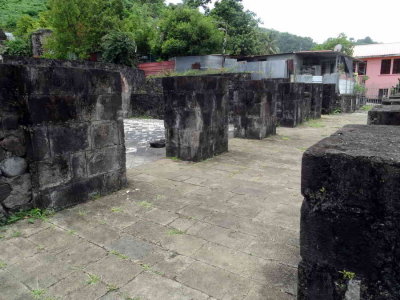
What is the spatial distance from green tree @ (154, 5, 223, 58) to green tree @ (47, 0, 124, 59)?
406cm

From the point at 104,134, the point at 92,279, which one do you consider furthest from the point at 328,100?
the point at 92,279

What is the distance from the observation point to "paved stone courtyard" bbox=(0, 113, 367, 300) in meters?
2.09

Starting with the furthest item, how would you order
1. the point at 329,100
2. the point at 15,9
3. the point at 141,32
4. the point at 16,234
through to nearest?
the point at 15,9, the point at 141,32, the point at 329,100, the point at 16,234

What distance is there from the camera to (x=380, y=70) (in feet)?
99.6

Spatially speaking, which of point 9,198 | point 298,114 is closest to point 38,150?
point 9,198

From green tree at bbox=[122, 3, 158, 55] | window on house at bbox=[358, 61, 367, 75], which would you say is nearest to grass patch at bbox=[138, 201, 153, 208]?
green tree at bbox=[122, 3, 158, 55]

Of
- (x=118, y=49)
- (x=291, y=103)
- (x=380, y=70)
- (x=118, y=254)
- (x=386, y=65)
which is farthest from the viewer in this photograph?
(x=380, y=70)

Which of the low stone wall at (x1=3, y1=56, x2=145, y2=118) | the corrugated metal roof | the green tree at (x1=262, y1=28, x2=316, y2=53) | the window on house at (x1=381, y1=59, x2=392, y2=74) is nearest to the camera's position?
the low stone wall at (x1=3, y1=56, x2=145, y2=118)

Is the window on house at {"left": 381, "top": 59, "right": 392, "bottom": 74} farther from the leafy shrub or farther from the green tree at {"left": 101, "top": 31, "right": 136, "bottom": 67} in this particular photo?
the leafy shrub

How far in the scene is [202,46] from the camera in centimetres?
2003

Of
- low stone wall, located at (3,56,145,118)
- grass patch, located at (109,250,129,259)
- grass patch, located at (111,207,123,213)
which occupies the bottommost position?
grass patch, located at (109,250,129,259)

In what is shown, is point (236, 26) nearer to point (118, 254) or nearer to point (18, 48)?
point (18, 48)

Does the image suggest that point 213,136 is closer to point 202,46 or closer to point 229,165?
point 229,165

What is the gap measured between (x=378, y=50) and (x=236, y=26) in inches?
698
